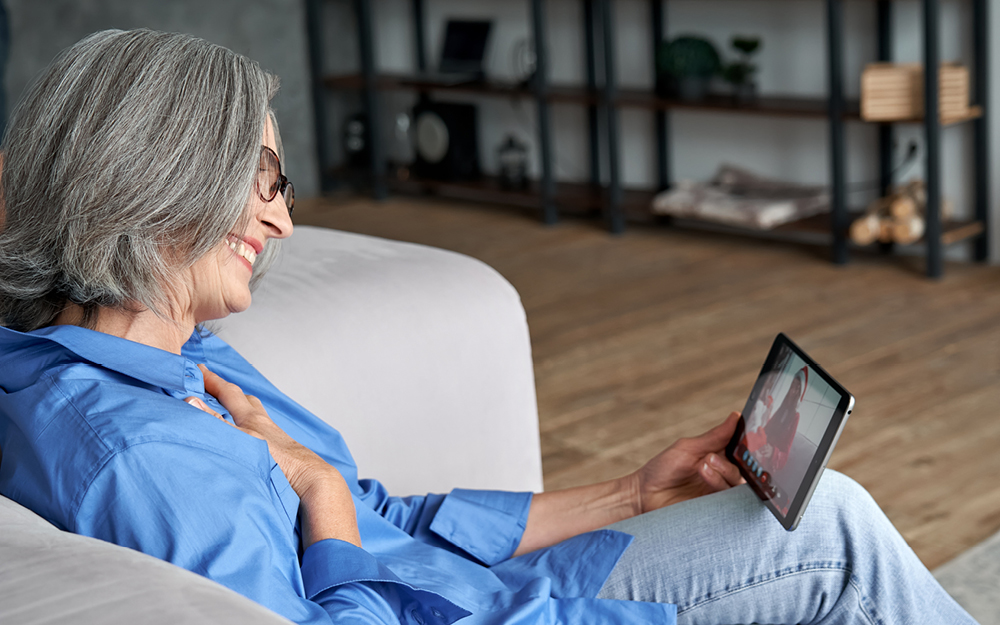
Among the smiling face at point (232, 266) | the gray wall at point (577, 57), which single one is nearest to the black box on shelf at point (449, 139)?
the gray wall at point (577, 57)

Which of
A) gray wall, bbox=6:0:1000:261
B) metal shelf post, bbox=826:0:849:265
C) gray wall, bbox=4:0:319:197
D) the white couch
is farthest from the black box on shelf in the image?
the white couch

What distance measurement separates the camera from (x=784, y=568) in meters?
1.05

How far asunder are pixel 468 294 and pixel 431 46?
13.9ft

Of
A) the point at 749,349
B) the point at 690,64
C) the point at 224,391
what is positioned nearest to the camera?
the point at 224,391

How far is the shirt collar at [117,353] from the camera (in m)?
0.86

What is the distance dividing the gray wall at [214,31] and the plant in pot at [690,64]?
5.31 ft

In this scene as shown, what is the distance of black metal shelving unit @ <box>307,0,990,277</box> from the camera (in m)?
3.48

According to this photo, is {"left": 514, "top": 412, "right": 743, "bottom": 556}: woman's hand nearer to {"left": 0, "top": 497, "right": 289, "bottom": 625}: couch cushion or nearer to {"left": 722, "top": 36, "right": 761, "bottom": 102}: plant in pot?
{"left": 0, "top": 497, "right": 289, "bottom": 625}: couch cushion

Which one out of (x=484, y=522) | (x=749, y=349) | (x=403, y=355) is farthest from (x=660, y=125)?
A: (x=484, y=522)

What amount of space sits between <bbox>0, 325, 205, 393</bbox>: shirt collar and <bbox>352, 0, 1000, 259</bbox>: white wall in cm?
335

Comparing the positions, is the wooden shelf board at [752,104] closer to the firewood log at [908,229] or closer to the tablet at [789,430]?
the firewood log at [908,229]

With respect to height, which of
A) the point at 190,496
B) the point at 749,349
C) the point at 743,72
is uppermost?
the point at 743,72

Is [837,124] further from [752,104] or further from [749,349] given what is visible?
[749,349]

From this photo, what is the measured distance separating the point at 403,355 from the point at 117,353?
0.58m
